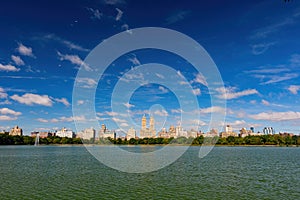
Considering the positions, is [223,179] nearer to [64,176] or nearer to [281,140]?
[64,176]

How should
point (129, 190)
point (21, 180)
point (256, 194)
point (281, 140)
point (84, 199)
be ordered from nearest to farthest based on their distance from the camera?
point (84, 199), point (256, 194), point (129, 190), point (21, 180), point (281, 140)

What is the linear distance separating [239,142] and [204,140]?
70.3 ft

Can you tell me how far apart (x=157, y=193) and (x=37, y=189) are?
426 inches

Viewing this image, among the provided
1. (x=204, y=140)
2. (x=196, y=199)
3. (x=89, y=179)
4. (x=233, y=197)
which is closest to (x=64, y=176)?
(x=89, y=179)

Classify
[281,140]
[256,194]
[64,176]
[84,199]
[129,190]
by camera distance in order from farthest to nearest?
[281,140] → [64,176] → [129,190] → [256,194] → [84,199]

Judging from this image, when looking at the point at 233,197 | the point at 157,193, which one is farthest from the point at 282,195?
the point at 157,193

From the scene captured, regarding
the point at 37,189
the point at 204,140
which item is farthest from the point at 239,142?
the point at 37,189

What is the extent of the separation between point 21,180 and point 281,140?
16722cm

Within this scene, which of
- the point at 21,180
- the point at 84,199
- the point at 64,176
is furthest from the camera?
the point at 64,176

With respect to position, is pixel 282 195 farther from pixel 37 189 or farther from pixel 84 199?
pixel 37 189

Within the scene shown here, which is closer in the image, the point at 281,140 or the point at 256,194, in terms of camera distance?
the point at 256,194

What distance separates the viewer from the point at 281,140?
167 meters

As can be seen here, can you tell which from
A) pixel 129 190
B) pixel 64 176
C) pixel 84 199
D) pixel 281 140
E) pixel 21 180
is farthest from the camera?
pixel 281 140

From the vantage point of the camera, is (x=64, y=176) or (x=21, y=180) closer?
(x=21, y=180)
